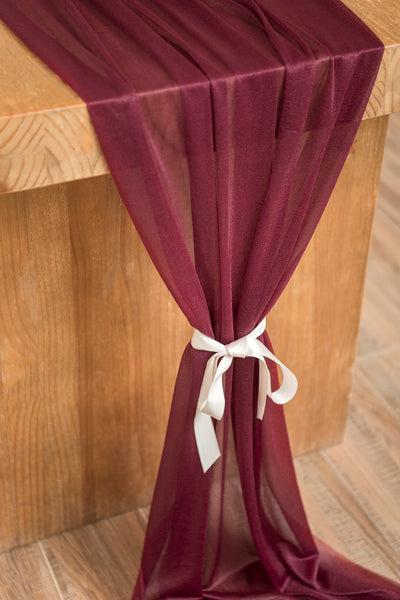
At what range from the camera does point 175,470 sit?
1.46 metres

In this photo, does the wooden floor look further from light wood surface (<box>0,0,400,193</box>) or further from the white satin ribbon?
light wood surface (<box>0,0,400,193</box>)

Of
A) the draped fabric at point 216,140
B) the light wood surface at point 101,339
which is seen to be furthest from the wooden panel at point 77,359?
the draped fabric at point 216,140

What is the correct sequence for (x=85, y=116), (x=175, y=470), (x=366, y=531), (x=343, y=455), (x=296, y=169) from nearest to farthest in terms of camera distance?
(x=85, y=116), (x=296, y=169), (x=175, y=470), (x=366, y=531), (x=343, y=455)

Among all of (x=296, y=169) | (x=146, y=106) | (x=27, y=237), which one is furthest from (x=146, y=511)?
(x=146, y=106)

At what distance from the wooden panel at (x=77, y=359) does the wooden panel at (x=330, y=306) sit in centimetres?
21

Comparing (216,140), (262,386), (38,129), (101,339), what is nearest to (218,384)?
(262,386)

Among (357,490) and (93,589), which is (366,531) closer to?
(357,490)

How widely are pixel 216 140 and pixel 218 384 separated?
36 cm

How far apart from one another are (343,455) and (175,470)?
51 centimetres

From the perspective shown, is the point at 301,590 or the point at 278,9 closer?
the point at 278,9

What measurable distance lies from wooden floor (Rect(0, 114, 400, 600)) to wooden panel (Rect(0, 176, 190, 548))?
1.9 inches

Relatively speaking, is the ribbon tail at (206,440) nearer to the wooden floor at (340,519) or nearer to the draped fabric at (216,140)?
the draped fabric at (216,140)

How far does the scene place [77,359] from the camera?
1.52 m

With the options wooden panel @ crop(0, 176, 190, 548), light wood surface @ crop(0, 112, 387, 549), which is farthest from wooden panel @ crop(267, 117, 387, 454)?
wooden panel @ crop(0, 176, 190, 548)
